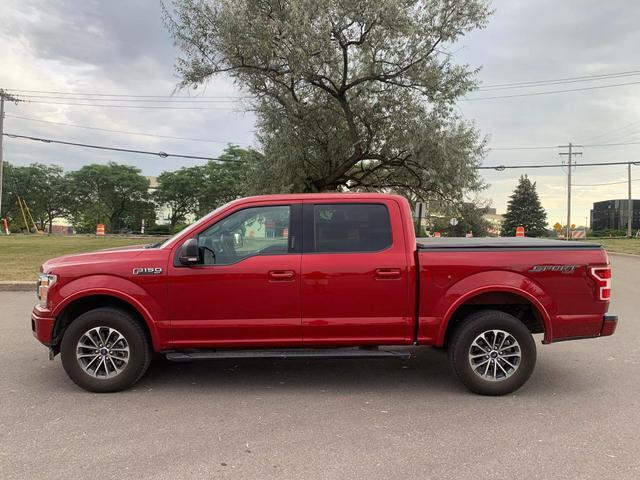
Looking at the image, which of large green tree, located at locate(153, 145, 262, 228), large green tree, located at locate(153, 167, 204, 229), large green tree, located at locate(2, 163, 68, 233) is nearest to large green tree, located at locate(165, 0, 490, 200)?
large green tree, located at locate(153, 145, 262, 228)

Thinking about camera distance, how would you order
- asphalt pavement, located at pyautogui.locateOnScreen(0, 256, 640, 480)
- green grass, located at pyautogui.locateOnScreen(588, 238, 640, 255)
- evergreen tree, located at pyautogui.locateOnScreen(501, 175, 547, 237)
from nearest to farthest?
1. asphalt pavement, located at pyautogui.locateOnScreen(0, 256, 640, 480)
2. green grass, located at pyautogui.locateOnScreen(588, 238, 640, 255)
3. evergreen tree, located at pyautogui.locateOnScreen(501, 175, 547, 237)

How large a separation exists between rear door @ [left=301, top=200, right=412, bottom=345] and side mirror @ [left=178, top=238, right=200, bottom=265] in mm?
972

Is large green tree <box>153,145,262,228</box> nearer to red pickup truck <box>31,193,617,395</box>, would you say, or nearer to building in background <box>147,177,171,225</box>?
building in background <box>147,177,171,225</box>

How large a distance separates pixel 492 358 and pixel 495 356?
0.03 metres

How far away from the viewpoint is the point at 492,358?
4.59m

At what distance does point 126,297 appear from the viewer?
4559mm

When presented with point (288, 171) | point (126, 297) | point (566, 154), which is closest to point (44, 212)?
point (288, 171)

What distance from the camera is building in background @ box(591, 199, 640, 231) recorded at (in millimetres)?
77438

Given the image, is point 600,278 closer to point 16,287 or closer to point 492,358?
point 492,358

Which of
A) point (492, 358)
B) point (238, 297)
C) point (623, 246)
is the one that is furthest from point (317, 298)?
point (623, 246)

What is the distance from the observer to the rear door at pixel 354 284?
4543 mm

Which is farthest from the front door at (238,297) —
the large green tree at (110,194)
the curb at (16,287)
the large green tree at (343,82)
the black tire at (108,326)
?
the large green tree at (110,194)

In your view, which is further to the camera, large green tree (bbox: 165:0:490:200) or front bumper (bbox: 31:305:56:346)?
large green tree (bbox: 165:0:490:200)

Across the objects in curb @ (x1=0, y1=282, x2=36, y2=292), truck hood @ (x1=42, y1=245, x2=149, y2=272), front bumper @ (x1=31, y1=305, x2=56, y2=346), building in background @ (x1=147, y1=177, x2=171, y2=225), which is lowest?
curb @ (x1=0, y1=282, x2=36, y2=292)
